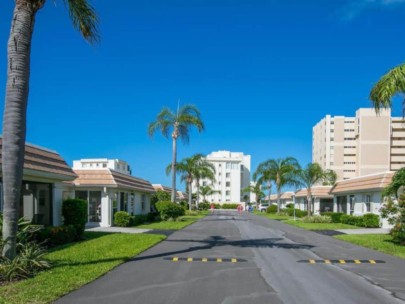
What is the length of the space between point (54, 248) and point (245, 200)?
131m

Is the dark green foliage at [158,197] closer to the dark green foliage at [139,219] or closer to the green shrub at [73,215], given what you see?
the dark green foliage at [139,219]

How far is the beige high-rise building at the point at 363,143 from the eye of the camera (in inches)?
4390

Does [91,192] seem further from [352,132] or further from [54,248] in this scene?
[352,132]

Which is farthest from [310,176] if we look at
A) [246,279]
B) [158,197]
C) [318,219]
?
[246,279]

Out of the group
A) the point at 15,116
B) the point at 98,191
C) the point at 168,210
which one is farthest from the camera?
the point at 168,210

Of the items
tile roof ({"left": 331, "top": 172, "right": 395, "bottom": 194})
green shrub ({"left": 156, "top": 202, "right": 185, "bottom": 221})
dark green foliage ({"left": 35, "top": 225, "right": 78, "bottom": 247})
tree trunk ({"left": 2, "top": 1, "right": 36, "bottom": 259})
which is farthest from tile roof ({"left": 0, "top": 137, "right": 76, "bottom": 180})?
tile roof ({"left": 331, "top": 172, "right": 395, "bottom": 194})

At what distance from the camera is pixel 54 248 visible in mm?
14859

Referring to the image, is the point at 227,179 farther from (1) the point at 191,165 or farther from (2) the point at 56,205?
(2) the point at 56,205

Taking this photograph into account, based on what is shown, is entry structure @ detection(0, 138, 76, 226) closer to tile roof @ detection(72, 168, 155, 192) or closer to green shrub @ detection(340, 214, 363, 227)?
tile roof @ detection(72, 168, 155, 192)

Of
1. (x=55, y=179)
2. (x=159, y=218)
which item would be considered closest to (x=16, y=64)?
(x=55, y=179)

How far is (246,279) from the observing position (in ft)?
33.1

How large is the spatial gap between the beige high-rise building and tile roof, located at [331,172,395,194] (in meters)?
72.6

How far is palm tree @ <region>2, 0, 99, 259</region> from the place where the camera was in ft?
32.9

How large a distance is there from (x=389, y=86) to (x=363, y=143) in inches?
3988
